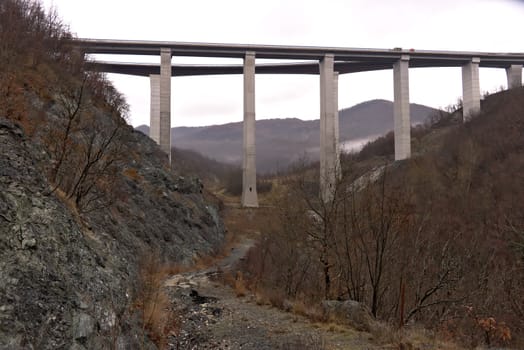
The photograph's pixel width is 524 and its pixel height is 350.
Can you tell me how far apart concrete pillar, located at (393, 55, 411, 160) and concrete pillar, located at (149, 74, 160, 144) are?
24552mm

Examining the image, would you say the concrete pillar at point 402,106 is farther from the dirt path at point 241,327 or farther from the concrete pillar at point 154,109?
the dirt path at point 241,327

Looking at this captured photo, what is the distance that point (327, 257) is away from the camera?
40.6ft

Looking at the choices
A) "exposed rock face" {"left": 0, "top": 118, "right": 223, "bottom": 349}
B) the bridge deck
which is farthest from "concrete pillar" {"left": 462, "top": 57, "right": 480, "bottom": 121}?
"exposed rock face" {"left": 0, "top": 118, "right": 223, "bottom": 349}

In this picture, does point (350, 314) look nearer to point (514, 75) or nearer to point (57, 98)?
point (57, 98)

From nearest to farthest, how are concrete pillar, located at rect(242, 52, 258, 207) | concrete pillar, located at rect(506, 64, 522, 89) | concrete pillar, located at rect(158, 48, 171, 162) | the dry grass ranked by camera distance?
the dry grass < concrete pillar, located at rect(158, 48, 171, 162) < concrete pillar, located at rect(242, 52, 258, 207) < concrete pillar, located at rect(506, 64, 522, 89)

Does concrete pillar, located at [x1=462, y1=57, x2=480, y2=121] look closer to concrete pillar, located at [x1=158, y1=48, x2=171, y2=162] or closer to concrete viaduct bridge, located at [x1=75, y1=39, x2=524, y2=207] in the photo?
concrete viaduct bridge, located at [x1=75, y1=39, x2=524, y2=207]

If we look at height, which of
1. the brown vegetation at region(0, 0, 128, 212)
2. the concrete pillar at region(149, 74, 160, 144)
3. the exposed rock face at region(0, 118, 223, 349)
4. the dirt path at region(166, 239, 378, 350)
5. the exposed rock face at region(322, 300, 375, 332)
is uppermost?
the concrete pillar at region(149, 74, 160, 144)

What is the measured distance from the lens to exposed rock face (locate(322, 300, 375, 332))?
940cm

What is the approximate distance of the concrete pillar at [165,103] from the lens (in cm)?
3916

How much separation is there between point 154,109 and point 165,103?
2419 mm

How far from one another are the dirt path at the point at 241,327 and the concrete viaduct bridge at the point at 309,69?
2509 cm

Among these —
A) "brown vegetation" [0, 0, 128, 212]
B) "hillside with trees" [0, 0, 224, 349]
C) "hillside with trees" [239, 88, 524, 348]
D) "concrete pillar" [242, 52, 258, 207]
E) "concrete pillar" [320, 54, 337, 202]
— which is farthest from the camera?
"concrete pillar" [320, 54, 337, 202]

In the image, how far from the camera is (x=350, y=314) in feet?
32.4

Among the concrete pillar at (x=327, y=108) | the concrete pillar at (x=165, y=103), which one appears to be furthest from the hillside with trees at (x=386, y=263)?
the concrete pillar at (x=165, y=103)
